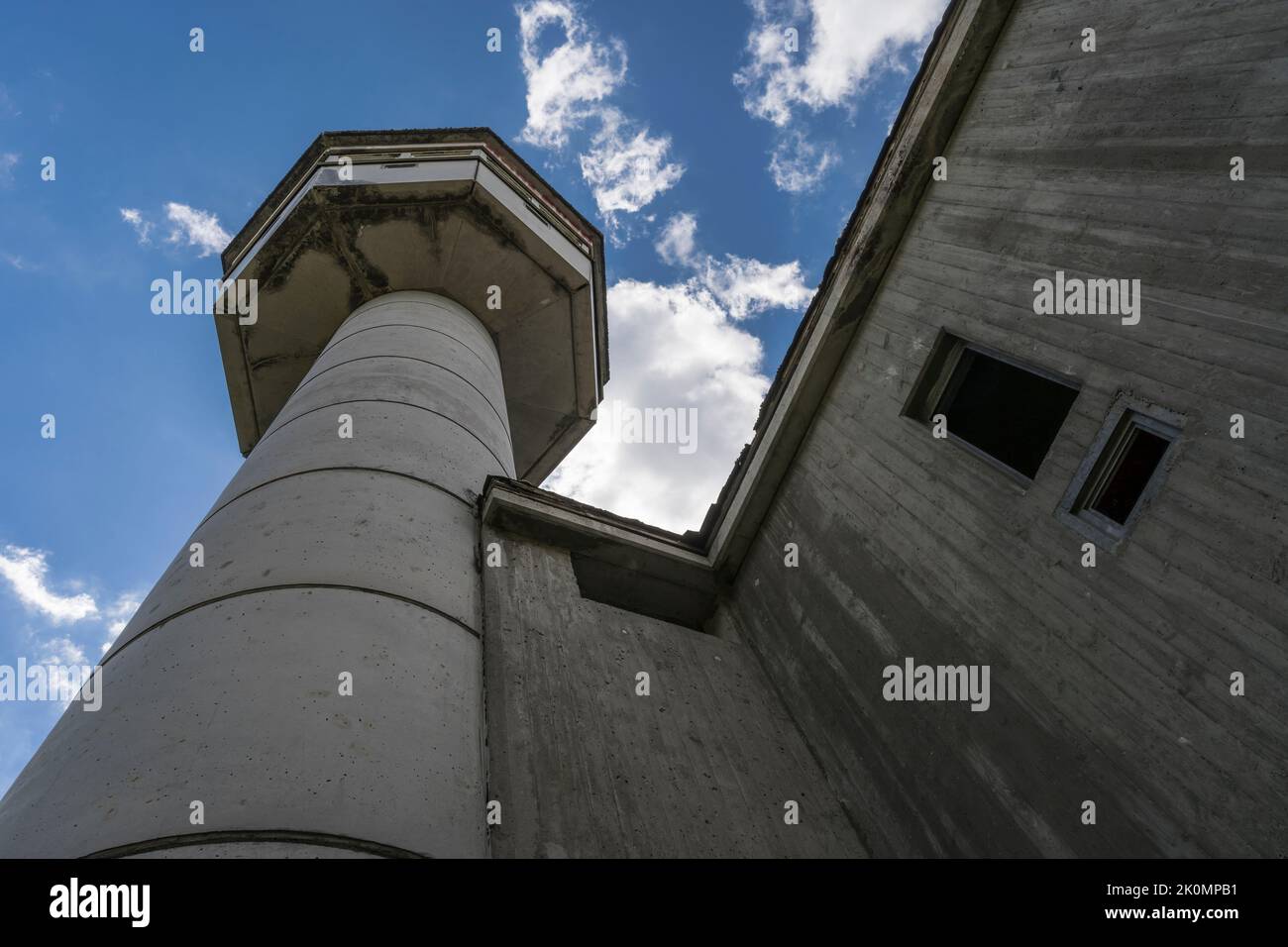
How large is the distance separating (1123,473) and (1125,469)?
2cm

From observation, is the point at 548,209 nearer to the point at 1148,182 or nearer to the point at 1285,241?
the point at 1148,182

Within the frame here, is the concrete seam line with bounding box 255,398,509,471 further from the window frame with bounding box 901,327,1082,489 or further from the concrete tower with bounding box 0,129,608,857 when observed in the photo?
the window frame with bounding box 901,327,1082,489

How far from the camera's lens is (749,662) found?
7160mm

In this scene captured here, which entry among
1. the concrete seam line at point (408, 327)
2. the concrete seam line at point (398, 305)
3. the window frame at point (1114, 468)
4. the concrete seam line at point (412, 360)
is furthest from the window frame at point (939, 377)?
the concrete seam line at point (398, 305)

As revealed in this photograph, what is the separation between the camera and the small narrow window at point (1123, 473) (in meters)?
4.09

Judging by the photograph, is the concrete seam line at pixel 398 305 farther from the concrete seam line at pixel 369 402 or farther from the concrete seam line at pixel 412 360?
the concrete seam line at pixel 369 402

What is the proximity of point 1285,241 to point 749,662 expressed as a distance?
4.89 metres

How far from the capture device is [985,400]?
6.12m

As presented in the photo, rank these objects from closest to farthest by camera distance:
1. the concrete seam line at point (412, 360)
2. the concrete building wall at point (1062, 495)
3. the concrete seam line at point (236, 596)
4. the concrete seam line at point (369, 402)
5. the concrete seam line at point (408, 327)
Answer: the concrete building wall at point (1062, 495) < the concrete seam line at point (236, 596) < the concrete seam line at point (369, 402) < the concrete seam line at point (412, 360) < the concrete seam line at point (408, 327)

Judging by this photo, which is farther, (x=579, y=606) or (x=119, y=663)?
(x=579, y=606)

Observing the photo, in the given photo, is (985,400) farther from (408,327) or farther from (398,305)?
(398,305)

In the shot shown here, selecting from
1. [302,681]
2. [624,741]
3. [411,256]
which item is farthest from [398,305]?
[302,681]

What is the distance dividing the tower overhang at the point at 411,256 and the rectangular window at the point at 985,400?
7.34 m
